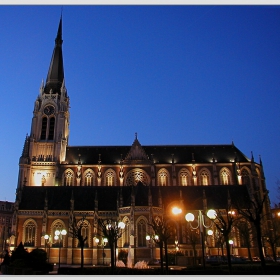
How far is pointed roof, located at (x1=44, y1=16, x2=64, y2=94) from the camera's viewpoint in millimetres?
75700

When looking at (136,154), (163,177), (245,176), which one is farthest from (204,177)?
(136,154)

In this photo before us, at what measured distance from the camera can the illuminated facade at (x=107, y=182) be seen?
43.2m

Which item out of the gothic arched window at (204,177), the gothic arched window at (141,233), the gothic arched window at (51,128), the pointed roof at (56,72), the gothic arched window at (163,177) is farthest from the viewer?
the pointed roof at (56,72)

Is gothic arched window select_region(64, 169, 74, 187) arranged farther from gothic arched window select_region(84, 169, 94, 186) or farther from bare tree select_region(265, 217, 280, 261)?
bare tree select_region(265, 217, 280, 261)

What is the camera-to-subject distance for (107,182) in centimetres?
6619

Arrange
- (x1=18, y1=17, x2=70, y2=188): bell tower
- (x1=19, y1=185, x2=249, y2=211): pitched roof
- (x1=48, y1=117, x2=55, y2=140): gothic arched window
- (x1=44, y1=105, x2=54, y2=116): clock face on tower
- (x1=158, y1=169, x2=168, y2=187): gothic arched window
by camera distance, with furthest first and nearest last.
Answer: (x1=44, y1=105, x2=54, y2=116): clock face on tower → (x1=48, y1=117, x2=55, y2=140): gothic arched window → (x1=158, y1=169, x2=168, y2=187): gothic arched window → (x1=18, y1=17, x2=70, y2=188): bell tower → (x1=19, y1=185, x2=249, y2=211): pitched roof

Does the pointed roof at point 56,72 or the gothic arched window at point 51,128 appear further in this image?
the pointed roof at point 56,72

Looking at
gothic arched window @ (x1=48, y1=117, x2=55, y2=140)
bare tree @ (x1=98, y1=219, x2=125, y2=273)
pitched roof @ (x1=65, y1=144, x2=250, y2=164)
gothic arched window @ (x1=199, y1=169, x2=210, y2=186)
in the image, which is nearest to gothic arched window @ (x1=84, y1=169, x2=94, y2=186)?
pitched roof @ (x1=65, y1=144, x2=250, y2=164)

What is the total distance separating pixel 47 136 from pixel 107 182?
55.9 feet

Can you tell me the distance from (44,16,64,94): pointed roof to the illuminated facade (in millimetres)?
233

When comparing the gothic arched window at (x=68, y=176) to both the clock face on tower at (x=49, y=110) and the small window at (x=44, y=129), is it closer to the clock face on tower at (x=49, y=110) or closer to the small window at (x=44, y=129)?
the small window at (x=44, y=129)

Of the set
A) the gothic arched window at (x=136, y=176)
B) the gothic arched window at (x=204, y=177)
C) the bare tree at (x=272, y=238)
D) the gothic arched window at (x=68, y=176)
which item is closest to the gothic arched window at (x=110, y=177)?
the gothic arched window at (x=136, y=176)

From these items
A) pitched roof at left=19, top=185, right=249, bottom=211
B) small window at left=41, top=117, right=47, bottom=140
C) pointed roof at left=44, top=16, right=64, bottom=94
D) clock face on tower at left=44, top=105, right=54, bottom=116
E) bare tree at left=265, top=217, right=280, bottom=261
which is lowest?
bare tree at left=265, top=217, right=280, bottom=261

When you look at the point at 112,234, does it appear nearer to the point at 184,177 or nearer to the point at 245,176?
the point at 184,177
